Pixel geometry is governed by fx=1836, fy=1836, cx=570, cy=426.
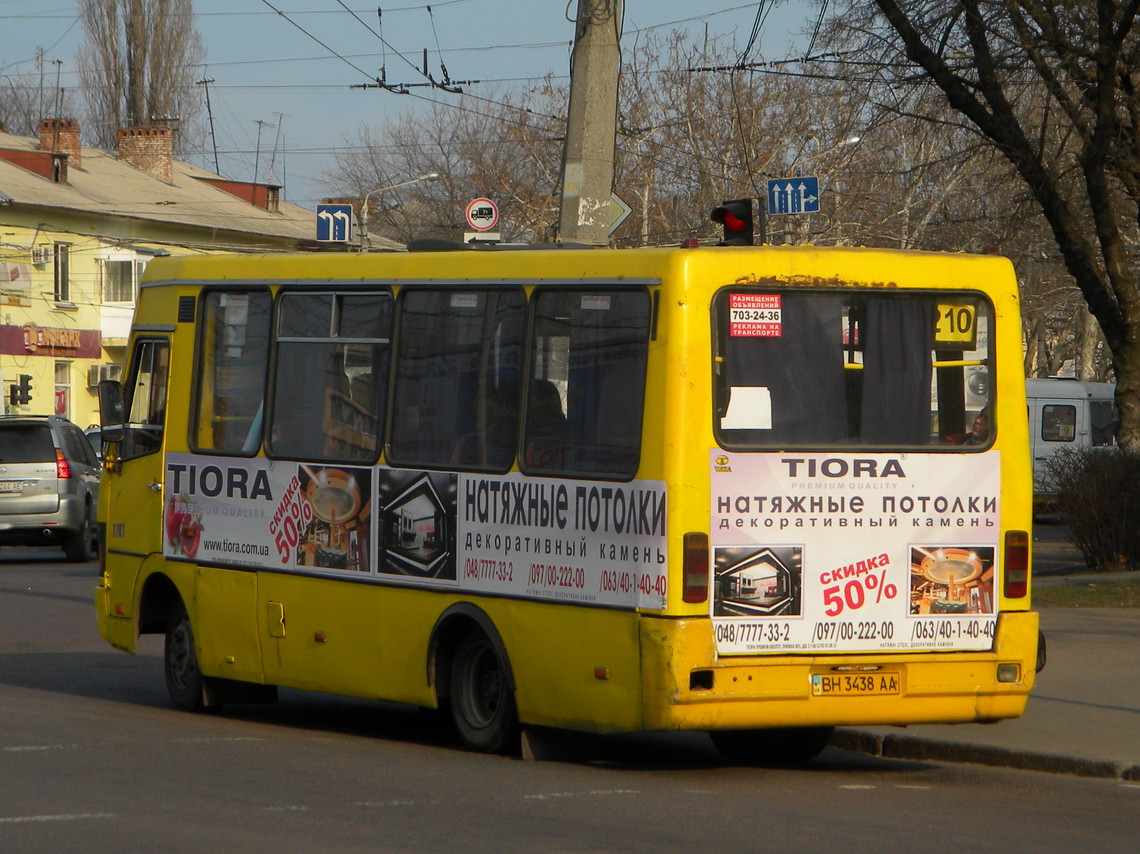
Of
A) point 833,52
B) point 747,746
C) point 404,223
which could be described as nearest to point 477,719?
point 747,746

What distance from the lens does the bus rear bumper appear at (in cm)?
816

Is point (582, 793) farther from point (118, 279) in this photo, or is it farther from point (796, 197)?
point (118, 279)

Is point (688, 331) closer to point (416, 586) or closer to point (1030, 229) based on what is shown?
point (416, 586)

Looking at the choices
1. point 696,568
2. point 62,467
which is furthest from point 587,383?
point 62,467

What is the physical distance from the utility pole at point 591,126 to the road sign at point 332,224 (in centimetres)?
1030

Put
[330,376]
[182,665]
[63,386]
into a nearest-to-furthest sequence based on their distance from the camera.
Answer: [330,376]
[182,665]
[63,386]

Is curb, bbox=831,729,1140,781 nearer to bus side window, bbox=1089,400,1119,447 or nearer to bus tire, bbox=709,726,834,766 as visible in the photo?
bus tire, bbox=709,726,834,766

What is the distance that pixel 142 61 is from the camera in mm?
64438

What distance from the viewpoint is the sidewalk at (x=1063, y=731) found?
9.09 metres

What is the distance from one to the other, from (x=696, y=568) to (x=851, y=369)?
4.24ft

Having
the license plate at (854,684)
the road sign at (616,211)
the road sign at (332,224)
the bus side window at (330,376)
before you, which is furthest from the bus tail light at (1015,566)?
the road sign at (332,224)

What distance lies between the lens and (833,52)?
19641 mm

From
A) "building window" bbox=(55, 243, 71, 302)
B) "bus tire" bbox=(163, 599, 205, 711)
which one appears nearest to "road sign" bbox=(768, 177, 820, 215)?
"bus tire" bbox=(163, 599, 205, 711)

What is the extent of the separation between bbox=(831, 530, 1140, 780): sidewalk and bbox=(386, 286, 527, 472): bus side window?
2635 mm
